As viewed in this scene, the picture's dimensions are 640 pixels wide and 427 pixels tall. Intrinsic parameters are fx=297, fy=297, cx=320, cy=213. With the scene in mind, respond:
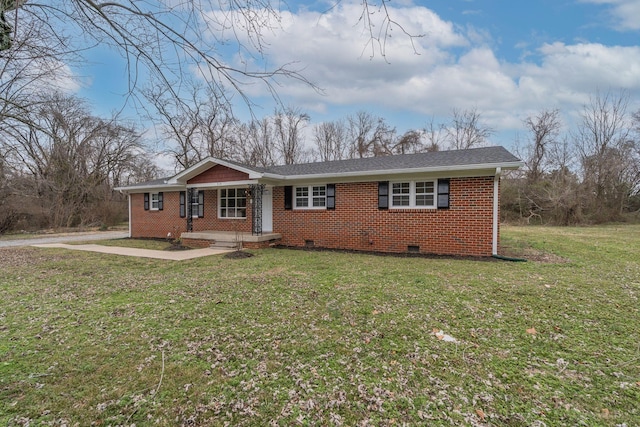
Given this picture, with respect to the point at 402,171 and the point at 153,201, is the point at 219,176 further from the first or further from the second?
the point at 402,171

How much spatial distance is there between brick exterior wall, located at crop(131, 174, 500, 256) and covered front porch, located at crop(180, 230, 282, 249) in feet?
1.67

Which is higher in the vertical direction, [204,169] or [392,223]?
[204,169]

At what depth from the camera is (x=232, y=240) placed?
36.1ft

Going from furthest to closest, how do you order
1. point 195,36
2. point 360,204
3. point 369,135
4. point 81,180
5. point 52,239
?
point 369,135, point 81,180, point 52,239, point 360,204, point 195,36

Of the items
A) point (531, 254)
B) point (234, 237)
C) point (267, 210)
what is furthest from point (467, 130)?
point (234, 237)

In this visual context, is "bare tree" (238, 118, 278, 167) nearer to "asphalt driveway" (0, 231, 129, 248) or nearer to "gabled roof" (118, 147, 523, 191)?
"asphalt driveway" (0, 231, 129, 248)

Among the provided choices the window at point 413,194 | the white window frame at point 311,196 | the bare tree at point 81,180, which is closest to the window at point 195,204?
the white window frame at point 311,196

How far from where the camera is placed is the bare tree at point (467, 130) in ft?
94.7

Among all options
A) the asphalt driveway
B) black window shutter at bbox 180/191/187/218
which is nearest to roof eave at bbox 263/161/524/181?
black window shutter at bbox 180/191/187/218

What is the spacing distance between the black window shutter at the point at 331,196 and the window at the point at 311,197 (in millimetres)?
164

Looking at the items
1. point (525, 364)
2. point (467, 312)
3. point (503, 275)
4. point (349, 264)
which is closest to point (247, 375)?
point (525, 364)

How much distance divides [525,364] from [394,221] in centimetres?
696

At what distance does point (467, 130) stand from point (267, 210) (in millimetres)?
25632

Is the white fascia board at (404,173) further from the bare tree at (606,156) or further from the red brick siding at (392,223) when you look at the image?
the bare tree at (606,156)
